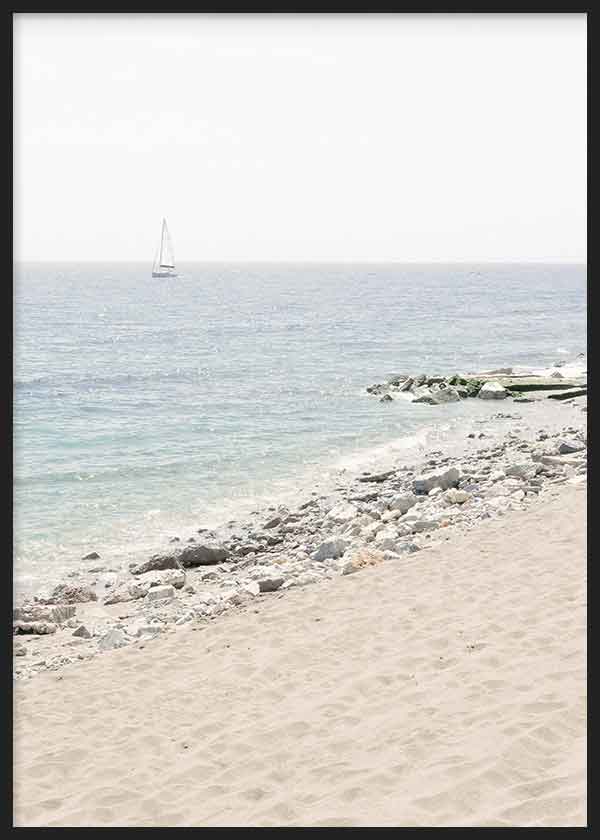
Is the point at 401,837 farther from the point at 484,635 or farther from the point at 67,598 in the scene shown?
the point at 67,598

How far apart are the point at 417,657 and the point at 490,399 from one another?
2182 centimetres

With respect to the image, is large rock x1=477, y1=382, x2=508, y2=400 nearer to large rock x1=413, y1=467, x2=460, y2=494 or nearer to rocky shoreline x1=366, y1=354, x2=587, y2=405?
rocky shoreline x1=366, y1=354, x2=587, y2=405

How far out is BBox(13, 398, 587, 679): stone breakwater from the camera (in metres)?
9.75

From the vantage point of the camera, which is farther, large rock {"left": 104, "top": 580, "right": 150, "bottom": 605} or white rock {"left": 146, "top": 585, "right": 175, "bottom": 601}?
large rock {"left": 104, "top": 580, "right": 150, "bottom": 605}

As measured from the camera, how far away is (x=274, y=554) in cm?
1250

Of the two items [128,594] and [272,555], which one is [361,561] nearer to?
[272,555]

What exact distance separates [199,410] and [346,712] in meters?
21.8

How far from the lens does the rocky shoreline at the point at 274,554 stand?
976 cm

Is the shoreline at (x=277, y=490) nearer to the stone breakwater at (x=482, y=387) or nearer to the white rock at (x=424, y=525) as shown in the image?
the stone breakwater at (x=482, y=387)

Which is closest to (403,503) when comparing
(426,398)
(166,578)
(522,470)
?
(522,470)

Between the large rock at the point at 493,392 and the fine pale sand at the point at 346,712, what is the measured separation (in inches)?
722

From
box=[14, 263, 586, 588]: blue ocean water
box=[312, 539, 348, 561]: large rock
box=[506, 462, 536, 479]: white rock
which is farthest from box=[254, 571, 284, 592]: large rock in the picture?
box=[506, 462, 536, 479]: white rock

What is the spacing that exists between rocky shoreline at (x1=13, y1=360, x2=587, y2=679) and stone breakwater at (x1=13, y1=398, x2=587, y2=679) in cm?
2
